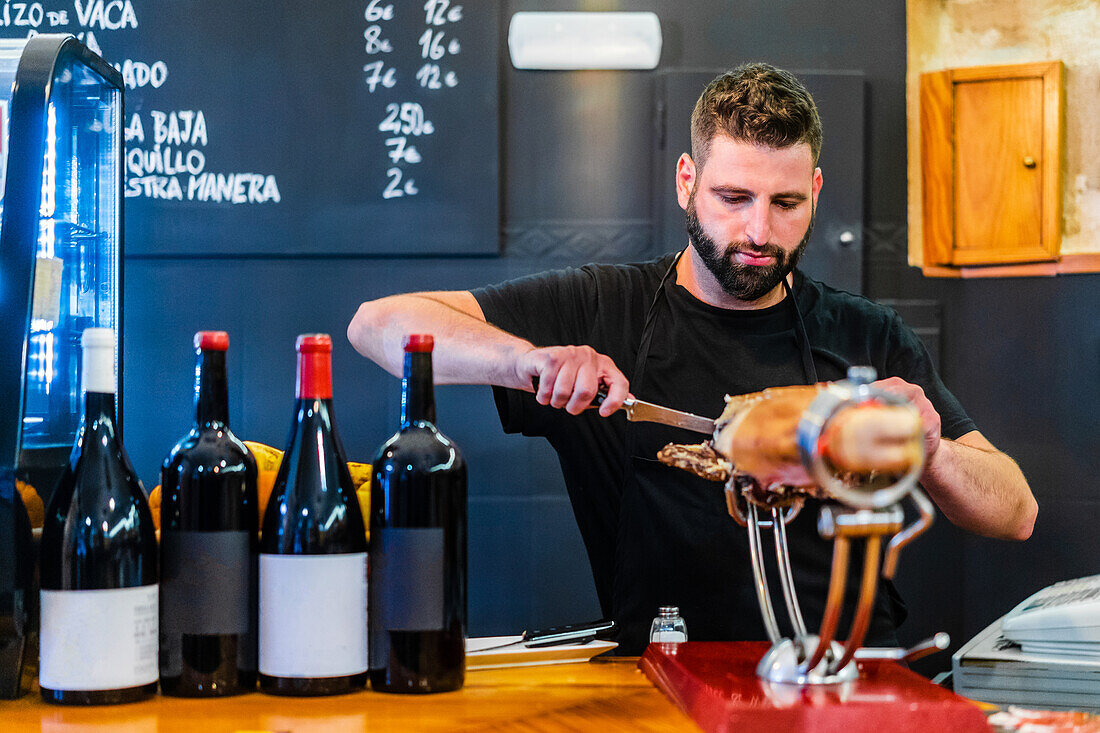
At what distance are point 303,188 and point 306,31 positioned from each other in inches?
15.0

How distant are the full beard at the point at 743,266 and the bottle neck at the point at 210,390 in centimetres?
97

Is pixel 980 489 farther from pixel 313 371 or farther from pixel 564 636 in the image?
pixel 313 371

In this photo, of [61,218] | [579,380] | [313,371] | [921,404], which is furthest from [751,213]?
[61,218]

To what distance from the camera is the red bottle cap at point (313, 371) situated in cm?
96

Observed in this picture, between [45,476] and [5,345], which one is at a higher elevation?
[5,345]

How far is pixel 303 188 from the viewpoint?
2512 mm

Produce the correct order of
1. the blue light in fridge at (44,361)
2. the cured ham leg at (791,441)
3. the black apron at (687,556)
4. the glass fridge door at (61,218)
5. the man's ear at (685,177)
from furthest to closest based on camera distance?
the man's ear at (685,177) < the black apron at (687,556) < the blue light in fridge at (44,361) < the glass fridge door at (61,218) < the cured ham leg at (791,441)

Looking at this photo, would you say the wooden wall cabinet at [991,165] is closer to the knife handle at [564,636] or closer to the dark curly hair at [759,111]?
the dark curly hair at [759,111]

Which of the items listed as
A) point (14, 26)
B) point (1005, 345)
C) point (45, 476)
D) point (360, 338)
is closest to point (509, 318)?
point (360, 338)

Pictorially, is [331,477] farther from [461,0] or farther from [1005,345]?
[1005,345]

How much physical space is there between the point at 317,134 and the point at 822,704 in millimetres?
2034

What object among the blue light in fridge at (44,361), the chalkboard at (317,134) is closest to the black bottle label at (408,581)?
the blue light in fridge at (44,361)

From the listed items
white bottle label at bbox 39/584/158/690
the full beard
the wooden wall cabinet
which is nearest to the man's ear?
the full beard

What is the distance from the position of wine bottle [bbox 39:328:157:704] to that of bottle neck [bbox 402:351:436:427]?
0.26 m
